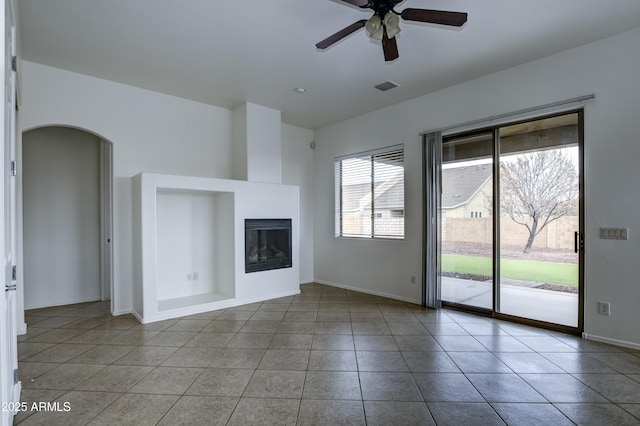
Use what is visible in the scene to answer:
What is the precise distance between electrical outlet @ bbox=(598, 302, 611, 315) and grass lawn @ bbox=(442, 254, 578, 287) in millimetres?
284

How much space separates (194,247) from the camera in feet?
15.9

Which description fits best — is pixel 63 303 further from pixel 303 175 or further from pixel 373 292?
pixel 373 292

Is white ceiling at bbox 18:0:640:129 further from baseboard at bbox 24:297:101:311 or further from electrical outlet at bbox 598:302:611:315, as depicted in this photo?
baseboard at bbox 24:297:101:311

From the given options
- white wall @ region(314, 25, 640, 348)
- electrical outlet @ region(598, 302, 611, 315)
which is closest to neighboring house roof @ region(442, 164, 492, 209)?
white wall @ region(314, 25, 640, 348)

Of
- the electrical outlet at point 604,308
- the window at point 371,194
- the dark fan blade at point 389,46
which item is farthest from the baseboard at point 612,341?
the dark fan blade at point 389,46

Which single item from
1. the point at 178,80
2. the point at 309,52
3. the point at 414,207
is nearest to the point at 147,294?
the point at 178,80

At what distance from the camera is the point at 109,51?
343cm

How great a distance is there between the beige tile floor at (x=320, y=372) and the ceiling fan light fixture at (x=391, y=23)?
2.69 m

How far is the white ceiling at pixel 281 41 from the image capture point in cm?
275

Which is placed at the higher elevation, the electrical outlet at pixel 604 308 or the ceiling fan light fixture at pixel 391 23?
the ceiling fan light fixture at pixel 391 23

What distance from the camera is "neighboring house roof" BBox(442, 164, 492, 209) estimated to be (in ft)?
13.9

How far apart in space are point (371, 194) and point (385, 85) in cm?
183

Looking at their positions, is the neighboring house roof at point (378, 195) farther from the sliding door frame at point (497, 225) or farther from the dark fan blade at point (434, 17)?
the dark fan blade at point (434, 17)

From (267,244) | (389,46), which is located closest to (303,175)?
(267,244)
